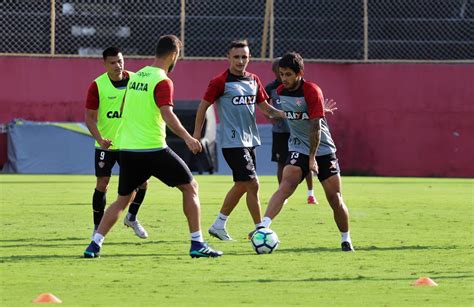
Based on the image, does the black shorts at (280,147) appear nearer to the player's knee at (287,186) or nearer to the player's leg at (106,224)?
the player's knee at (287,186)

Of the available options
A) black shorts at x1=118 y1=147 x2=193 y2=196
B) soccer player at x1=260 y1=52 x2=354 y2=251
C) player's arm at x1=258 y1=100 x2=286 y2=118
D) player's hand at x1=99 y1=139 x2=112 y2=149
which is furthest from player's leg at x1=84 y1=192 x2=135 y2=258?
player's arm at x1=258 y1=100 x2=286 y2=118

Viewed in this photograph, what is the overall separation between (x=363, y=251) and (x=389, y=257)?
59 centimetres

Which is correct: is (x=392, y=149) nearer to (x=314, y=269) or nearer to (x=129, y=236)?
(x=129, y=236)

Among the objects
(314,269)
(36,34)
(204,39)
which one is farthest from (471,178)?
(314,269)

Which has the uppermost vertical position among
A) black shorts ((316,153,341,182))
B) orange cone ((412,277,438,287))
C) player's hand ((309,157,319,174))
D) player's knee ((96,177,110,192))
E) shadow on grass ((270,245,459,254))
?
player's hand ((309,157,319,174))

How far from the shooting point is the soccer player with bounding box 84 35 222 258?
1070cm

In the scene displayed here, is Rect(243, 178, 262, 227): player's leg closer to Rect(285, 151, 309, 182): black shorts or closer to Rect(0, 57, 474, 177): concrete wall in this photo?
Rect(285, 151, 309, 182): black shorts

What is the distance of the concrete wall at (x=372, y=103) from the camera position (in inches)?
1171

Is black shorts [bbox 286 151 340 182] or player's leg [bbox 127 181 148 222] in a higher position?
black shorts [bbox 286 151 340 182]

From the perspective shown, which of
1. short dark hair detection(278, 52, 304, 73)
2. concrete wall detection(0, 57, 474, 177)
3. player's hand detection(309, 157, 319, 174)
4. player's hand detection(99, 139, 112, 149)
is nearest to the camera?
short dark hair detection(278, 52, 304, 73)

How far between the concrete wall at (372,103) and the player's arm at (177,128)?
19415 millimetres

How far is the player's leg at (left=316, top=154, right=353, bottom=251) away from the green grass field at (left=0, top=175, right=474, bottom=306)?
278 millimetres

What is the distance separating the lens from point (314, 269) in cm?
1007

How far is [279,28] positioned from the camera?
30.9 m
